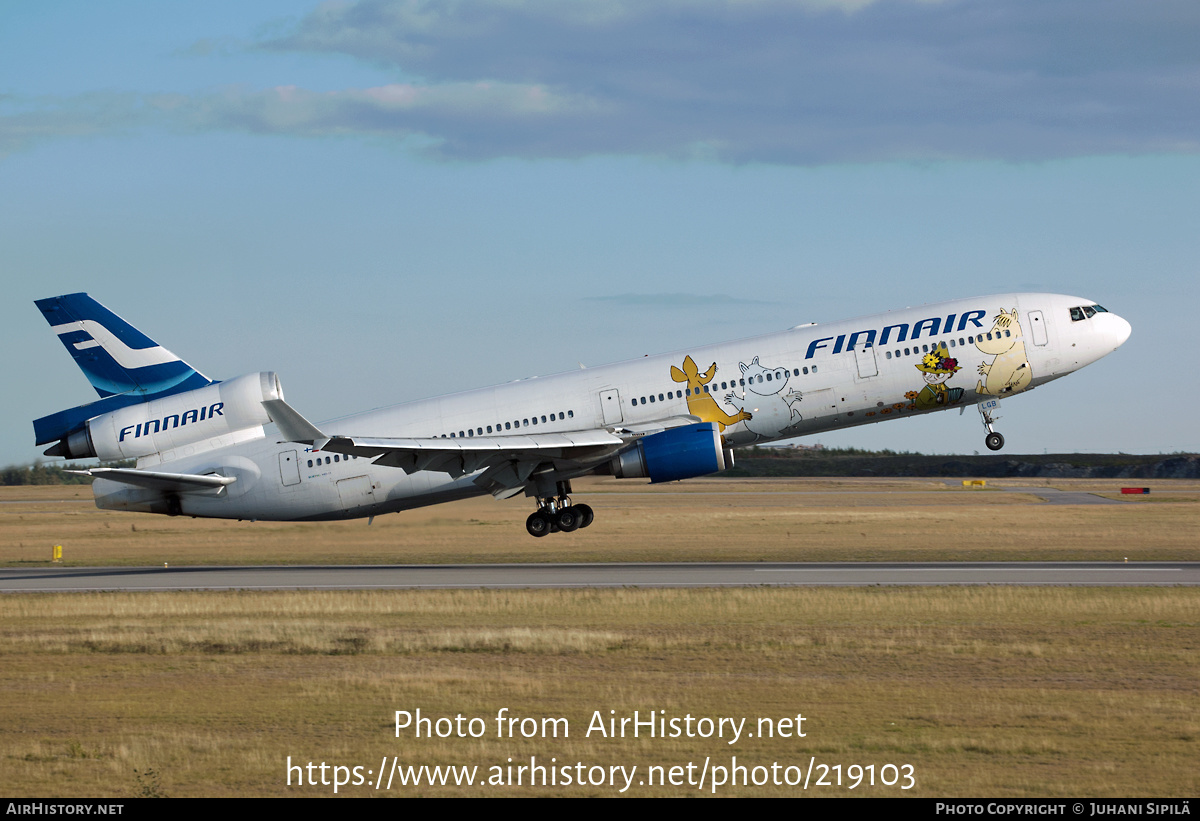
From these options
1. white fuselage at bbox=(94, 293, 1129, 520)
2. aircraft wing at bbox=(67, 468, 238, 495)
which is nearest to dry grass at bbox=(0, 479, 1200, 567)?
white fuselage at bbox=(94, 293, 1129, 520)

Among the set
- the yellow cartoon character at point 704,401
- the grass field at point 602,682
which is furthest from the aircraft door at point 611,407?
the grass field at point 602,682

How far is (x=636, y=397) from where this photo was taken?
41625mm

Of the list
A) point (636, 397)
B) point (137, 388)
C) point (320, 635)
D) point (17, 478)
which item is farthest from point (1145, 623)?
point (17, 478)

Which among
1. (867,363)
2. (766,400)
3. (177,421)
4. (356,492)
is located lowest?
(356,492)

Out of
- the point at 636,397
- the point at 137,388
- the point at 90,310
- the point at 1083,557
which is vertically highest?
the point at 90,310

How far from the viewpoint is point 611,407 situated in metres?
41.8

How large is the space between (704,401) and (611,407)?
135 inches

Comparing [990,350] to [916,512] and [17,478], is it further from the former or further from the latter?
[17,478]

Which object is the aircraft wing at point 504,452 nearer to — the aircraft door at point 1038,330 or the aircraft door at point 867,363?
the aircraft door at point 867,363

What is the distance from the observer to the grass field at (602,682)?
59.8 ft

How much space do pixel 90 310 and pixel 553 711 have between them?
30907 millimetres

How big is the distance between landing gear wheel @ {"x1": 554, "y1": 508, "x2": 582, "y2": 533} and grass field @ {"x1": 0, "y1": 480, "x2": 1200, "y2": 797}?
4.58 metres

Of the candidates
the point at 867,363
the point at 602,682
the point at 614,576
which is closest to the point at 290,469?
the point at 614,576

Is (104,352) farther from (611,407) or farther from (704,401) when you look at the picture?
(704,401)
